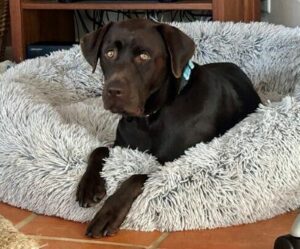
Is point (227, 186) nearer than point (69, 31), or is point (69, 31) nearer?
point (227, 186)

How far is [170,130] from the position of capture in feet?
6.39

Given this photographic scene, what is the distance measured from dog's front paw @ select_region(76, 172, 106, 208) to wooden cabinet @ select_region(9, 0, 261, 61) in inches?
51.4

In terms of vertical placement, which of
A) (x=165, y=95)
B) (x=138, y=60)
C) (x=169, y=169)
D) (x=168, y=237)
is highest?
(x=138, y=60)

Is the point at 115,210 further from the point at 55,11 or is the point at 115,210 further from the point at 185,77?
the point at 55,11

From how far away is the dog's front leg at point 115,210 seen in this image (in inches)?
66.0

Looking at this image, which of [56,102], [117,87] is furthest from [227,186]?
[56,102]

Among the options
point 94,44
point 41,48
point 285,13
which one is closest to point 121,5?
point 41,48

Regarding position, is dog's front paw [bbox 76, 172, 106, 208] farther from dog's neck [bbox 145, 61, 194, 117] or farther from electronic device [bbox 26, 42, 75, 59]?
electronic device [bbox 26, 42, 75, 59]

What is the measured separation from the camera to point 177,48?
189 centimetres

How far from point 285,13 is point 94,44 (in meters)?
1.52

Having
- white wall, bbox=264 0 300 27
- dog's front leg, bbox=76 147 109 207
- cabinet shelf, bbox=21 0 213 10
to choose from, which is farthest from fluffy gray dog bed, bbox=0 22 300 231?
white wall, bbox=264 0 300 27

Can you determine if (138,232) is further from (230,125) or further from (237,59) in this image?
(237,59)

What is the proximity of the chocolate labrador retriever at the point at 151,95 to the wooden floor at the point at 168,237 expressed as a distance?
0.29 ft

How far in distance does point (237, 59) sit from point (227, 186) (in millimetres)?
1073
